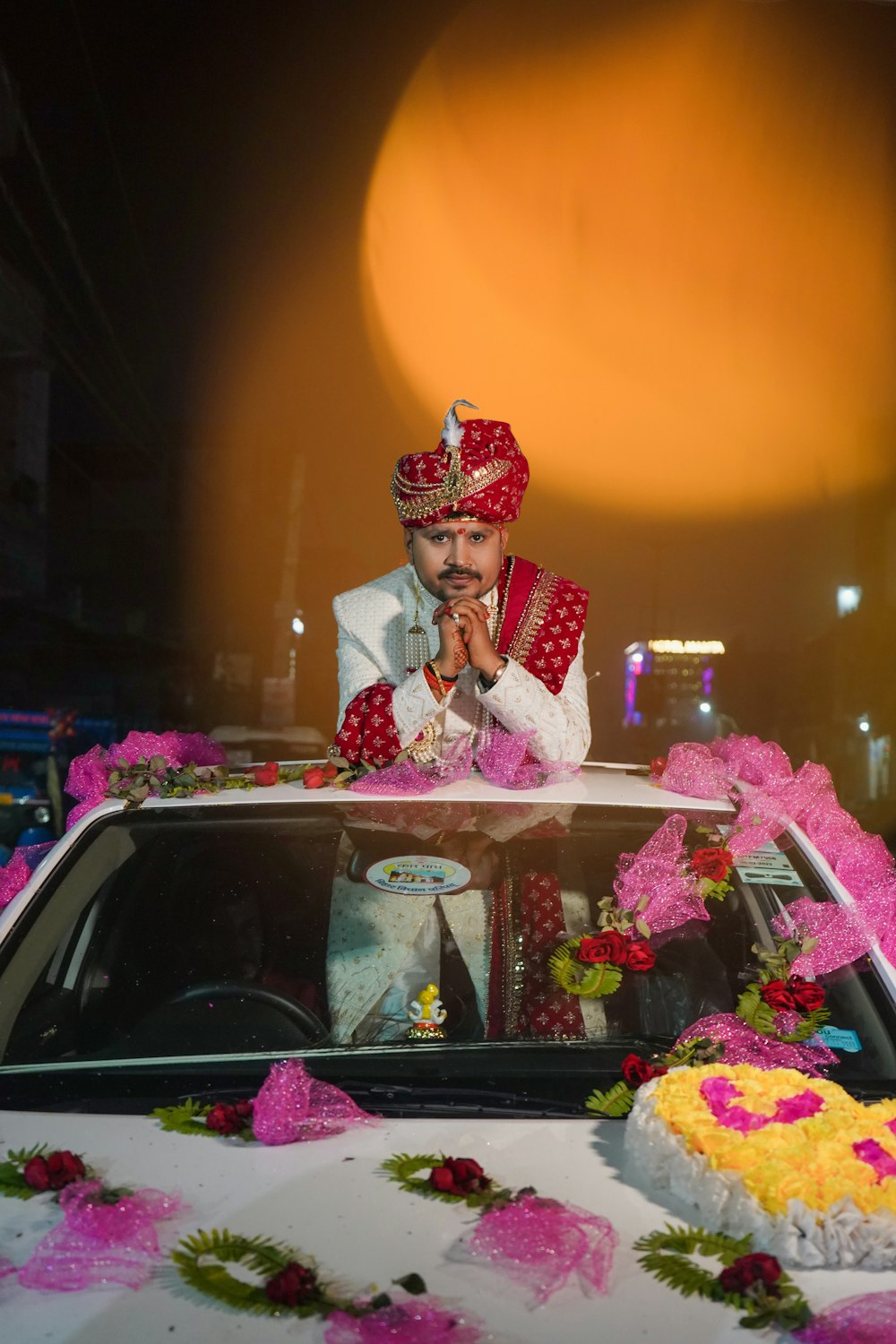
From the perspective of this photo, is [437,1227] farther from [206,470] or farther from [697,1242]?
[206,470]

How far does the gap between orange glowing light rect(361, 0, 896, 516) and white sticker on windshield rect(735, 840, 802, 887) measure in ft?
17.7

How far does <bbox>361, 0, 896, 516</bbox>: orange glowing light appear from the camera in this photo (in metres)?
7.15

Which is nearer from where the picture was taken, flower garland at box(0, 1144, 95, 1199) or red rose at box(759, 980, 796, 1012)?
flower garland at box(0, 1144, 95, 1199)

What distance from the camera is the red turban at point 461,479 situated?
10.6 ft

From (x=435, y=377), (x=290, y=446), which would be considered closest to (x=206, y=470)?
(x=290, y=446)

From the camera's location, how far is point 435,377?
855cm

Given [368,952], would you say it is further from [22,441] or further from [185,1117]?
[22,441]

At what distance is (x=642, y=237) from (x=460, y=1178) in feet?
23.5

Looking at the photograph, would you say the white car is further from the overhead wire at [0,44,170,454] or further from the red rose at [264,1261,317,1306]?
the overhead wire at [0,44,170,454]

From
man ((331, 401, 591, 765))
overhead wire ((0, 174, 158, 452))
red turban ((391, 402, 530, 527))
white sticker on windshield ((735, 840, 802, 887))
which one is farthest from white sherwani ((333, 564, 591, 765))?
overhead wire ((0, 174, 158, 452))

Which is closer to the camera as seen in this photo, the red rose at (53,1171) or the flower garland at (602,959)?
the red rose at (53,1171)

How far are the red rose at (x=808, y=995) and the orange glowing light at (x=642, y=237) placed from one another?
5.79m

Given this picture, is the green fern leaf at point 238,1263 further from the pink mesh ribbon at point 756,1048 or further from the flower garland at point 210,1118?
the pink mesh ribbon at point 756,1048

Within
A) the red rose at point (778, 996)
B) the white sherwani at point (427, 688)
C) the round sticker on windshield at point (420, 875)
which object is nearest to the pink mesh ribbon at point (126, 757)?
the white sherwani at point (427, 688)
